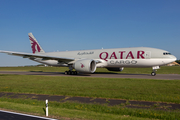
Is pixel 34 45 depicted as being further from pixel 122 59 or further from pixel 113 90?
pixel 113 90

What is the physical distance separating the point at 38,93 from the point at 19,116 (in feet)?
17.3

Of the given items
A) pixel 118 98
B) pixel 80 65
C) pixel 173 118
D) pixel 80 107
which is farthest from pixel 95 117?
pixel 80 65

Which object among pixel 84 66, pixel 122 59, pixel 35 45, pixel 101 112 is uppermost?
pixel 35 45

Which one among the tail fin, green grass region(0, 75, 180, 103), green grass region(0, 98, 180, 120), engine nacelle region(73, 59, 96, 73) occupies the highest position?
the tail fin

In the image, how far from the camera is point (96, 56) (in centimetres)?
3002

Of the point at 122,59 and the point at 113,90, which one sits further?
the point at 122,59

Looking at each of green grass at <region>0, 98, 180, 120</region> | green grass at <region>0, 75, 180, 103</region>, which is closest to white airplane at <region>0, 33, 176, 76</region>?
green grass at <region>0, 75, 180, 103</region>

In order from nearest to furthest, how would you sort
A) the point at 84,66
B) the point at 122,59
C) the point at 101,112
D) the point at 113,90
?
the point at 101,112, the point at 113,90, the point at 84,66, the point at 122,59

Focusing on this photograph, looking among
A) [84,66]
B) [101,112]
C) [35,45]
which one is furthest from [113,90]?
[35,45]

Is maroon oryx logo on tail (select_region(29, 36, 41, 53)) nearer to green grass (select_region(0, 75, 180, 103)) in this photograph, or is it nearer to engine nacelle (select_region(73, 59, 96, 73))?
engine nacelle (select_region(73, 59, 96, 73))

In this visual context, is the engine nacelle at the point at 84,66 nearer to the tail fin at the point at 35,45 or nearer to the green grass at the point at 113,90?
the green grass at the point at 113,90

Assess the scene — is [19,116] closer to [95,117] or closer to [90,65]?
[95,117]

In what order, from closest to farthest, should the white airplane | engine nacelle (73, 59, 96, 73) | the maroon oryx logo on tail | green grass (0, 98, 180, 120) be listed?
Answer: green grass (0, 98, 180, 120) → the white airplane → engine nacelle (73, 59, 96, 73) → the maroon oryx logo on tail

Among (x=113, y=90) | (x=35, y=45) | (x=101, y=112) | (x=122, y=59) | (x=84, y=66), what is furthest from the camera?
(x=35, y=45)
